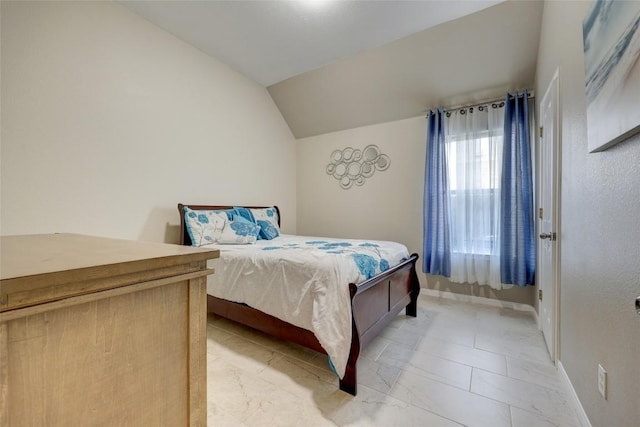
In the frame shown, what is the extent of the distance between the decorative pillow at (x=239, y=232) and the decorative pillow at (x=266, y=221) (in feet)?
0.76

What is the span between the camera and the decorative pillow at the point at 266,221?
3.38m

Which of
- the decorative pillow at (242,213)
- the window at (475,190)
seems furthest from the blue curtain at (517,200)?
the decorative pillow at (242,213)

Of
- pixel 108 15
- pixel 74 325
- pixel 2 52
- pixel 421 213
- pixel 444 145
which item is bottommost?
pixel 74 325

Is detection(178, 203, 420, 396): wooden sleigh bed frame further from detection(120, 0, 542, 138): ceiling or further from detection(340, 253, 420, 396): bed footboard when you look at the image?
detection(120, 0, 542, 138): ceiling

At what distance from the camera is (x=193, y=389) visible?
0.71 meters

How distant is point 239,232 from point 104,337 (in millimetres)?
2460

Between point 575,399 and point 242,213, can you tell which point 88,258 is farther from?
point 242,213

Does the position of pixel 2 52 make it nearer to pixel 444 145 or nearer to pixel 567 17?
pixel 567 17

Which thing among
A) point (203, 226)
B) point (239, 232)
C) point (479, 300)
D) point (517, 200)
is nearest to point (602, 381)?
point (517, 200)

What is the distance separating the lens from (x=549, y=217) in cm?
212

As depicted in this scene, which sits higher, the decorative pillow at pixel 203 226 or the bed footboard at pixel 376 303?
the decorative pillow at pixel 203 226

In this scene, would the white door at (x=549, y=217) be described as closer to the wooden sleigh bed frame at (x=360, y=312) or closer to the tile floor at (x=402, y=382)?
the tile floor at (x=402, y=382)

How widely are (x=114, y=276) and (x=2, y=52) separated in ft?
8.42

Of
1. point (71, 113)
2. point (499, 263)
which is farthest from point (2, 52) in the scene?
point (499, 263)
